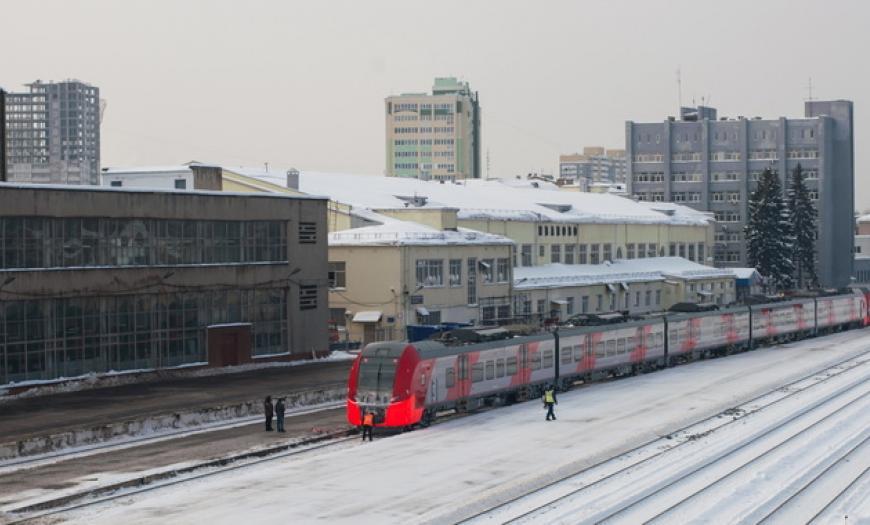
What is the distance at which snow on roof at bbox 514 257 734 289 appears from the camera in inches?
3639

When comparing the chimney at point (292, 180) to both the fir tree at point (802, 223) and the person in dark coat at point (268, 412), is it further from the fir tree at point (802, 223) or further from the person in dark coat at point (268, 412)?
the fir tree at point (802, 223)

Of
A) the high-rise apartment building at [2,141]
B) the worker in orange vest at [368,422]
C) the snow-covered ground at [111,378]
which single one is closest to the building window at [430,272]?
the snow-covered ground at [111,378]

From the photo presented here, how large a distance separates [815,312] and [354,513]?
2802 inches

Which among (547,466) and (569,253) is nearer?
(547,466)

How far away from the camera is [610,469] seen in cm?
3762

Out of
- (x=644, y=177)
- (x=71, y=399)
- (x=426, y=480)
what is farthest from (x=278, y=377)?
(x=644, y=177)

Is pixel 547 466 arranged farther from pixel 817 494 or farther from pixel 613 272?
pixel 613 272

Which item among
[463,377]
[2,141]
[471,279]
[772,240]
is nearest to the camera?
[463,377]

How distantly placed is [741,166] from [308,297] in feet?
343

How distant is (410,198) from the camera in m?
92.5

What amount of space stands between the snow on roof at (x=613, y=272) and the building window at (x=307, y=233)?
22.9 m

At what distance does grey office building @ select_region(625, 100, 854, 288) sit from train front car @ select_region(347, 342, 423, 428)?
120116mm

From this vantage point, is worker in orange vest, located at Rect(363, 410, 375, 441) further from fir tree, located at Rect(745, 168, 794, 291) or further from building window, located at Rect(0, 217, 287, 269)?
fir tree, located at Rect(745, 168, 794, 291)

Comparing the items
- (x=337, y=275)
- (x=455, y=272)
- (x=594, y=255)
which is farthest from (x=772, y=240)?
(x=337, y=275)
